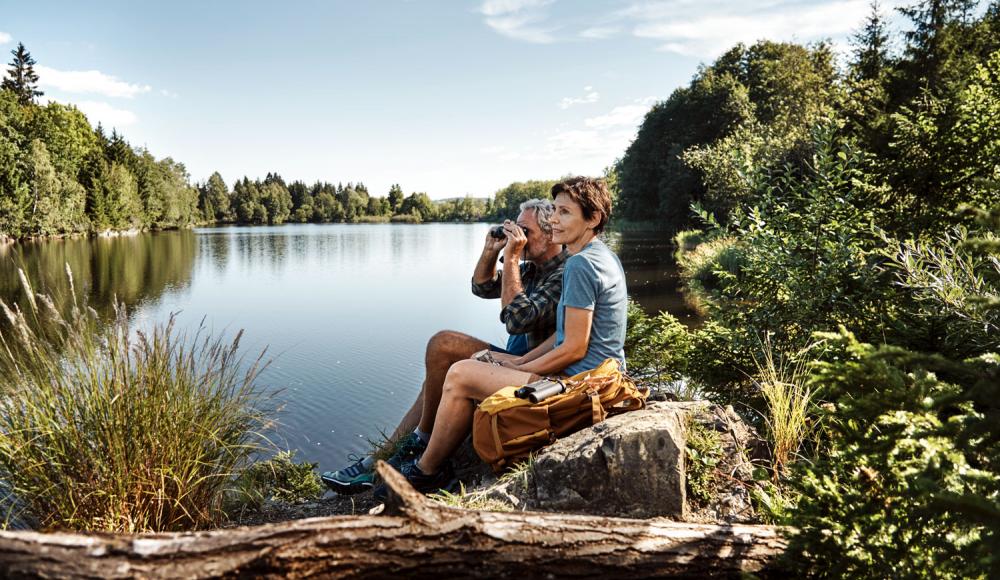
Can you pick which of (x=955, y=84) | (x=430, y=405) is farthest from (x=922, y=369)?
(x=955, y=84)

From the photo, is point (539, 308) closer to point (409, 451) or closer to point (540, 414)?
point (540, 414)

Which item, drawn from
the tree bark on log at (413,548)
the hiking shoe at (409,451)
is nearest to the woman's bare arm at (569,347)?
the hiking shoe at (409,451)

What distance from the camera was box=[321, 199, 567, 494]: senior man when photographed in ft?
11.6

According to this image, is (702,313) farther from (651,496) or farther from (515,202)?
(515,202)

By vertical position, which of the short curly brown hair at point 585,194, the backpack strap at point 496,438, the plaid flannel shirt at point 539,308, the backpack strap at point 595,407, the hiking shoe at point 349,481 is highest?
the short curly brown hair at point 585,194

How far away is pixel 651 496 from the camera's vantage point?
8.71ft

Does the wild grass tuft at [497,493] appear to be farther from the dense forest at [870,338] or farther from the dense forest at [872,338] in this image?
the dense forest at [872,338]

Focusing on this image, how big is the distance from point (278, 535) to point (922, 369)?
178cm

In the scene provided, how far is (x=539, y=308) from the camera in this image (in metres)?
3.51

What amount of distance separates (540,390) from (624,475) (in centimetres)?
53

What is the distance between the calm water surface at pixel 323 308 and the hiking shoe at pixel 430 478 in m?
1.55

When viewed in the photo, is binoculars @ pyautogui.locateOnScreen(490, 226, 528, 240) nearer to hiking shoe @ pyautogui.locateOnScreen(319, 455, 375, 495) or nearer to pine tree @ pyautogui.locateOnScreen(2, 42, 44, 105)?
hiking shoe @ pyautogui.locateOnScreen(319, 455, 375, 495)

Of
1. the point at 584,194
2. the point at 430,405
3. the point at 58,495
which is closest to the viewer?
the point at 58,495

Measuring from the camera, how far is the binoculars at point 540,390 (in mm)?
2877
